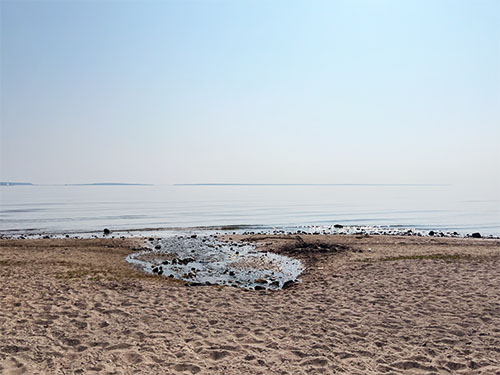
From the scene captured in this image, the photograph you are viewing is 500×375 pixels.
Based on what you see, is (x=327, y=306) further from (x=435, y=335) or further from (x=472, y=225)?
(x=472, y=225)

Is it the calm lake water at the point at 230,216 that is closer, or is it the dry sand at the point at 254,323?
the dry sand at the point at 254,323

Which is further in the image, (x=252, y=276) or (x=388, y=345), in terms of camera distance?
(x=252, y=276)

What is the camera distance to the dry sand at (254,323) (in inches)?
281

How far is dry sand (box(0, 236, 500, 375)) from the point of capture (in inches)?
281

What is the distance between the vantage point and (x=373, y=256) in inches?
818

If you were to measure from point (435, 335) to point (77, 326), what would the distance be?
8.93 metres

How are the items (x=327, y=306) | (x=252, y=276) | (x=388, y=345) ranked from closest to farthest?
1. (x=388, y=345)
2. (x=327, y=306)
3. (x=252, y=276)

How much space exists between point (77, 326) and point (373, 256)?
54.8 ft

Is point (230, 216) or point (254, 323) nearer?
point (254, 323)

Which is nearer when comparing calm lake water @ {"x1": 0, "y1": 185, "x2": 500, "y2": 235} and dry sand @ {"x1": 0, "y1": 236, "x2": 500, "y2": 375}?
dry sand @ {"x1": 0, "y1": 236, "x2": 500, "y2": 375}

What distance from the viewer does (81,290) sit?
40.2ft

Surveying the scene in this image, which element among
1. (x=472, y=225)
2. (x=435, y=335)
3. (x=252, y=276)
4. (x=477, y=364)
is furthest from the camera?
(x=472, y=225)

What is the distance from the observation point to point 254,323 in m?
9.50

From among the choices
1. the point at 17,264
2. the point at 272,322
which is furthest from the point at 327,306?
the point at 17,264
